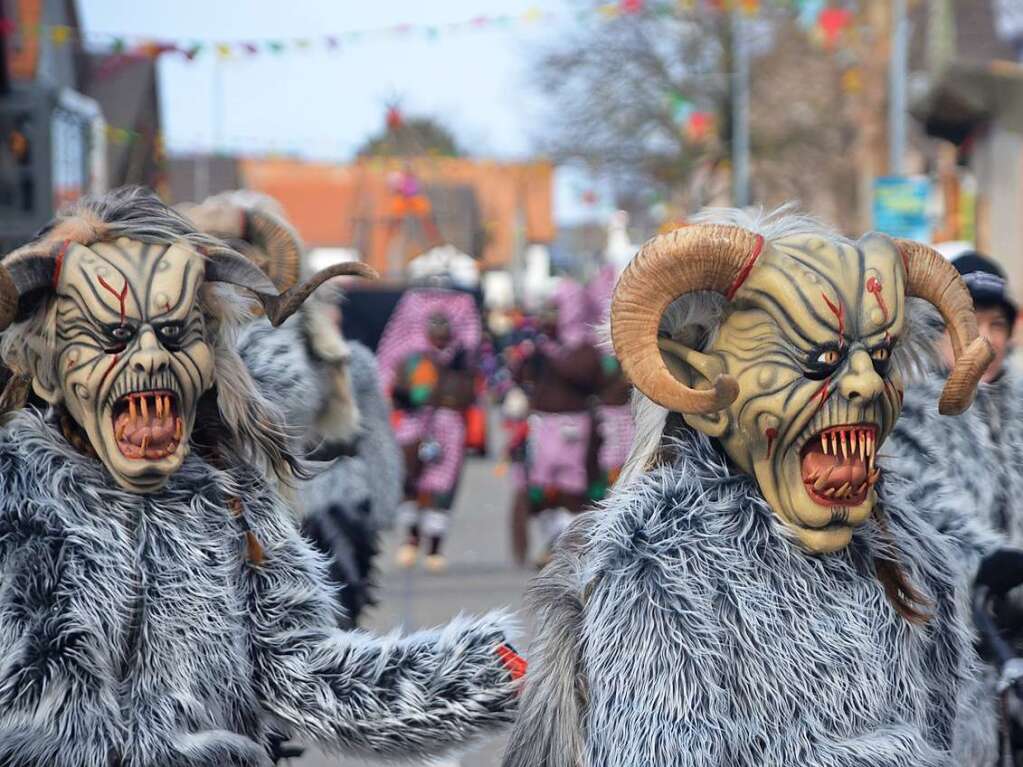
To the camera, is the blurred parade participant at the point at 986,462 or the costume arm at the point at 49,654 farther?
the blurred parade participant at the point at 986,462

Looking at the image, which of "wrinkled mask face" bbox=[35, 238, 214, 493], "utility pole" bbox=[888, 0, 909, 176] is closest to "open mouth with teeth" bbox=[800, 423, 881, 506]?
"wrinkled mask face" bbox=[35, 238, 214, 493]

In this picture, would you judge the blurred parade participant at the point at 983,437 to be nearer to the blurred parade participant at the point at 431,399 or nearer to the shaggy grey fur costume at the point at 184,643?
the shaggy grey fur costume at the point at 184,643

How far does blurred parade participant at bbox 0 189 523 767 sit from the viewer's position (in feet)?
10.2

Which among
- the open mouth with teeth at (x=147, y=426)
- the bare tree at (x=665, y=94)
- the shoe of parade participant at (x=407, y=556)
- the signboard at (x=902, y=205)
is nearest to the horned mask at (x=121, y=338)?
the open mouth with teeth at (x=147, y=426)

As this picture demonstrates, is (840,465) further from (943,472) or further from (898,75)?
(898,75)

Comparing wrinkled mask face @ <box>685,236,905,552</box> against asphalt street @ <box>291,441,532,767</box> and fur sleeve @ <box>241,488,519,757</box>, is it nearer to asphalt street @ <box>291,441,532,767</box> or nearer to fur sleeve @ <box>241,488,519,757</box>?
fur sleeve @ <box>241,488,519,757</box>

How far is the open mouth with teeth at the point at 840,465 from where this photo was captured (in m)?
2.99

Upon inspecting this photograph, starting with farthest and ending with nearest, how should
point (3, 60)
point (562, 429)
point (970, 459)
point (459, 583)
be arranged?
point (3, 60)
point (562, 429)
point (459, 583)
point (970, 459)

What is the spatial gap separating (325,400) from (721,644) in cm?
347

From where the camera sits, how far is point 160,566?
324cm

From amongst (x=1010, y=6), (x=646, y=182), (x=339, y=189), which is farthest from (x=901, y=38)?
(x=339, y=189)

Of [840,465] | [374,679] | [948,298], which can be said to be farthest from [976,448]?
[374,679]

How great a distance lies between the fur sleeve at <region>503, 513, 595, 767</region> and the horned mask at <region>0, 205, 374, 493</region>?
30.5 inches

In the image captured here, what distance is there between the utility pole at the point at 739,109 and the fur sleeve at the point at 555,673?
26.8m
